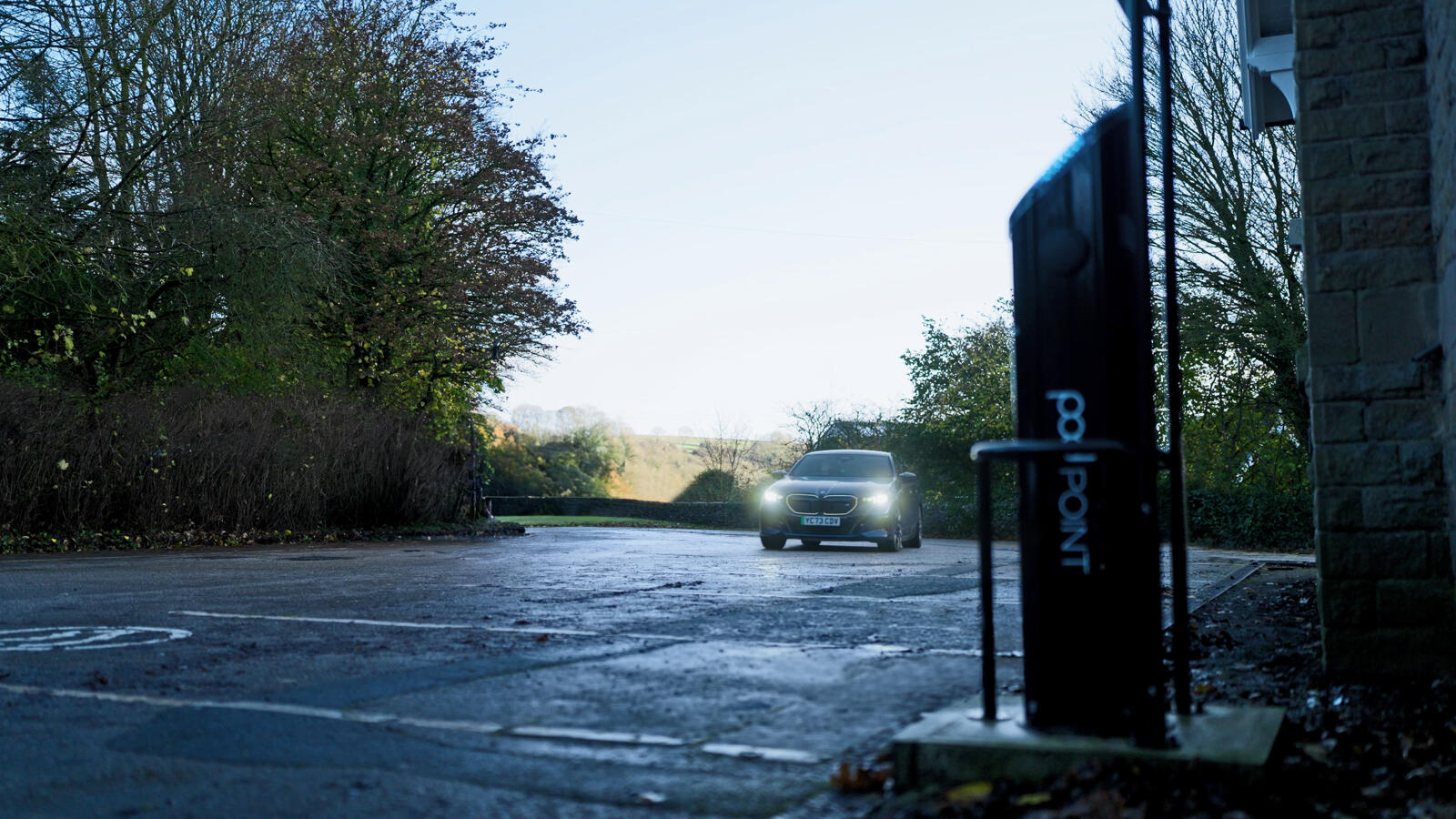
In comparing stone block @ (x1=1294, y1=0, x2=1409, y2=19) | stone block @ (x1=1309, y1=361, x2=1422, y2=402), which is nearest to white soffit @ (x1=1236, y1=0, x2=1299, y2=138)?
stone block @ (x1=1294, y1=0, x2=1409, y2=19)

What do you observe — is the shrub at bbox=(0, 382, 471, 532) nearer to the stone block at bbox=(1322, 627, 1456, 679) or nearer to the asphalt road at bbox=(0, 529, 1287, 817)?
the asphalt road at bbox=(0, 529, 1287, 817)

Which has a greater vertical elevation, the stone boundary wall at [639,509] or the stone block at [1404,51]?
the stone block at [1404,51]

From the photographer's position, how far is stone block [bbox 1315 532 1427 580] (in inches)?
206

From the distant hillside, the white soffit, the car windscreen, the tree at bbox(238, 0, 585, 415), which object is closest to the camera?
the white soffit

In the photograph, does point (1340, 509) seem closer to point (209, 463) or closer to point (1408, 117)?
point (1408, 117)

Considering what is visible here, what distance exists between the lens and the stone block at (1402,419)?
5176mm

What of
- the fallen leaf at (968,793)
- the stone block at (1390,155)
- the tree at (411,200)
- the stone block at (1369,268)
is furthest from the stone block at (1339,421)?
the tree at (411,200)

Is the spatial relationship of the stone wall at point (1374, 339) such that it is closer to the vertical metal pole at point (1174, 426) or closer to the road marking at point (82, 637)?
the vertical metal pole at point (1174, 426)

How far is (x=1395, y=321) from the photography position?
5.28 metres

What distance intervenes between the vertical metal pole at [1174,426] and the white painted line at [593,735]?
5.04ft

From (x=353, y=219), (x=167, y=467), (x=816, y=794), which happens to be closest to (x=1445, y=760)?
(x=816, y=794)

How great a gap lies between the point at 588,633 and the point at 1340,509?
3.74m

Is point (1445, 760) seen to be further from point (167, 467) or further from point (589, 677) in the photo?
point (167, 467)

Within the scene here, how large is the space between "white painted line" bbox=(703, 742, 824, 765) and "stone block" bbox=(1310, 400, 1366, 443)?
3.26 m
